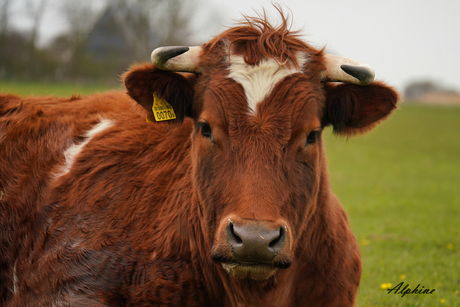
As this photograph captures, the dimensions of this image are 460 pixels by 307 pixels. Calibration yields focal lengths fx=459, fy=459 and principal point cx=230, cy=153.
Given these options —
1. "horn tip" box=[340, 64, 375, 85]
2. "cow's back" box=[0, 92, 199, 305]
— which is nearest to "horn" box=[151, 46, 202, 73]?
"cow's back" box=[0, 92, 199, 305]

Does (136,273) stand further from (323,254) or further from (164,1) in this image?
(164,1)

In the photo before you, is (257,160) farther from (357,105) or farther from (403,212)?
(403,212)

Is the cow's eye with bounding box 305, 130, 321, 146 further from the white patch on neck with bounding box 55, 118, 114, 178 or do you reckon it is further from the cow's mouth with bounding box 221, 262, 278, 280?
the white patch on neck with bounding box 55, 118, 114, 178

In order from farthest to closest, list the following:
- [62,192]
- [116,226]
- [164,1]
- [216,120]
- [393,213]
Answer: [164,1] → [393,213] → [62,192] → [116,226] → [216,120]

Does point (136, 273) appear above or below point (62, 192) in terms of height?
below

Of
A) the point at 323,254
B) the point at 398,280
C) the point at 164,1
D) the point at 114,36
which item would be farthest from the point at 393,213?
the point at 114,36

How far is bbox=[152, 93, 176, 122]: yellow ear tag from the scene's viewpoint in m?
3.73

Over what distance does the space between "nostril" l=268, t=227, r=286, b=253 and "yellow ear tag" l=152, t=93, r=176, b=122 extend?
148 centimetres

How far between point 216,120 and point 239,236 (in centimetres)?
97

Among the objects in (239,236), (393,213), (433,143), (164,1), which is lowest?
(433,143)

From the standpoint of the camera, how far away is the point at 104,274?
3742 millimetres

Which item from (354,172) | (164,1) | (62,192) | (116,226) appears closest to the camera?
(116,226)

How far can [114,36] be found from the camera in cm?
4238

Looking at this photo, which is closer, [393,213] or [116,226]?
[116,226]
